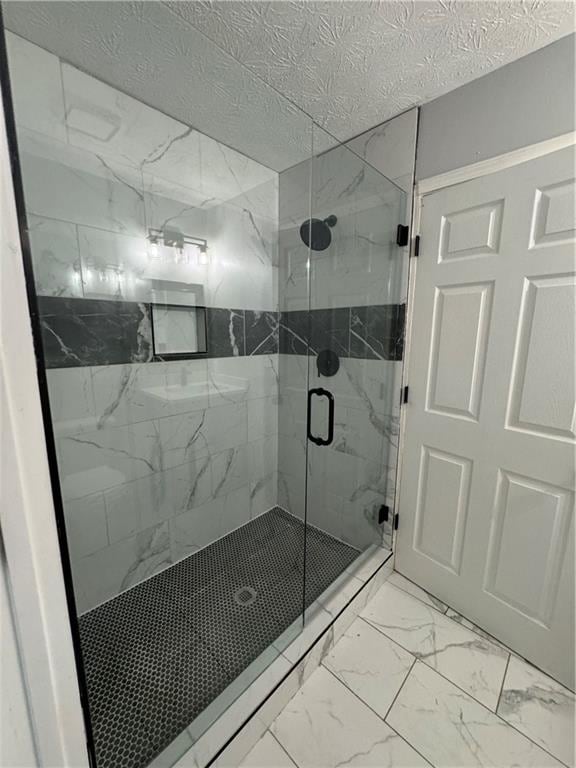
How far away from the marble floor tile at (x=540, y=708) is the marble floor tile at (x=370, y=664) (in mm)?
367

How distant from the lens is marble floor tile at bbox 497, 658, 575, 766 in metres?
1.13

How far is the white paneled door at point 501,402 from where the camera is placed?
48.4 inches

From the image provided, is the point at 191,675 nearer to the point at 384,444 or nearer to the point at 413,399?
the point at 384,444

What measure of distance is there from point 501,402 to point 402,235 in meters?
0.94

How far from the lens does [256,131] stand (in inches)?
65.9

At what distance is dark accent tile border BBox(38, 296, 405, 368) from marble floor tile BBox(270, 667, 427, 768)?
1.51 metres

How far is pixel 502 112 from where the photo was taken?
1290 mm

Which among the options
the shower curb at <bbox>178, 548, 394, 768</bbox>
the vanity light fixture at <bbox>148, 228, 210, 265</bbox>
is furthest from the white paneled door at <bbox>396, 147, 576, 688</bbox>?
the vanity light fixture at <bbox>148, 228, 210, 265</bbox>

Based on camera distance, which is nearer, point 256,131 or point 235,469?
point 256,131

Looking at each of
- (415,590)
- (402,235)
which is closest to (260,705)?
(415,590)

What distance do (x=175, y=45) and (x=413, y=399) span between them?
1.79 metres

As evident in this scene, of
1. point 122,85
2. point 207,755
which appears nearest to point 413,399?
point 207,755

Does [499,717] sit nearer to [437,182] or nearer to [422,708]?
[422,708]

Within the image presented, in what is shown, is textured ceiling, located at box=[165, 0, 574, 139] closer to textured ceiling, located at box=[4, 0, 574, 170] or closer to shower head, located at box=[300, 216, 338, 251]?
Answer: textured ceiling, located at box=[4, 0, 574, 170]
